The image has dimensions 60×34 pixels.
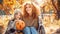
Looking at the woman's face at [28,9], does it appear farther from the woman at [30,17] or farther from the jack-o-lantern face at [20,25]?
the jack-o-lantern face at [20,25]

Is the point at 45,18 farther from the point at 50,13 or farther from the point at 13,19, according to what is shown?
the point at 13,19

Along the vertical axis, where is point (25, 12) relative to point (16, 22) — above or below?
above

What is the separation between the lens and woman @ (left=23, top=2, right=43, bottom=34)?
1.50 metres

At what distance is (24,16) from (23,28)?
13cm

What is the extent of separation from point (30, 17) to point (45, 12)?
170mm

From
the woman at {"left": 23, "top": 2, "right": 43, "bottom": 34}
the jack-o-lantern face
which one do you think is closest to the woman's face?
the woman at {"left": 23, "top": 2, "right": 43, "bottom": 34}

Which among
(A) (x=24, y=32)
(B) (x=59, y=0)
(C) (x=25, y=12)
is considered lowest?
(A) (x=24, y=32)

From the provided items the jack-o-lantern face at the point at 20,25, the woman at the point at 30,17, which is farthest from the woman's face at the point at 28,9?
the jack-o-lantern face at the point at 20,25

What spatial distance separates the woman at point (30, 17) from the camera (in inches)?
59.0

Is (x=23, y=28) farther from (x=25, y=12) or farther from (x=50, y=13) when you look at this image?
(x=50, y=13)

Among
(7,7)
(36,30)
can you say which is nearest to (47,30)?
(36,30)

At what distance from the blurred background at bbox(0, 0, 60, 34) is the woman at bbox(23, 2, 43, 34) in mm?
54

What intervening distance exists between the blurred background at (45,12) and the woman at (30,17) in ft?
0.18

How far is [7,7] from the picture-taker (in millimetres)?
1515
